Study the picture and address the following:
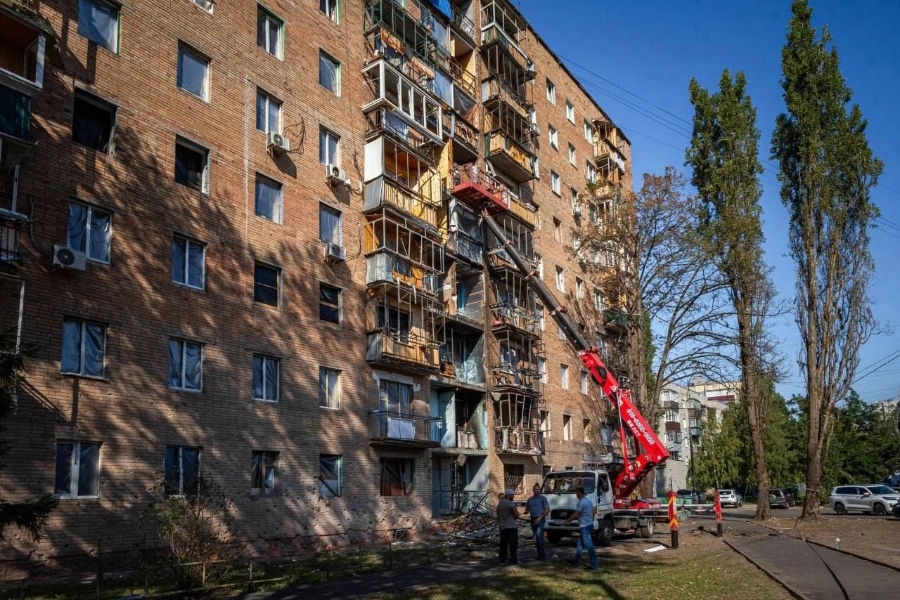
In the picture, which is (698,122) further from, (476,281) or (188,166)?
(188,166)

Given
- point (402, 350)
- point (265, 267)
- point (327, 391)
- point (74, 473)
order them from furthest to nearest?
point (402, 350) < point (327, 391) < point (265, 267) < point (74, 473)

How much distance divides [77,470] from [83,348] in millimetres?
2665

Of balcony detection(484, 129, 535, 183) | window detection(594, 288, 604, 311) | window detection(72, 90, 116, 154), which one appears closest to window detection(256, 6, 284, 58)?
window detection(72, 90, 116, 154)

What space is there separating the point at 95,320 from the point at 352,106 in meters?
13.0

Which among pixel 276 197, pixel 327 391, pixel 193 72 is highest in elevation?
pixel 193 72

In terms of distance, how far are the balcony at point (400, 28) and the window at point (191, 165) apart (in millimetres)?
10246

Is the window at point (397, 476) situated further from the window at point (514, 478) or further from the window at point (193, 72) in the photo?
the window at point (193, 72)

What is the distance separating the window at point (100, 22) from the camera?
18.1 meters

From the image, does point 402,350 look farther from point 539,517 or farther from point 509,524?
point 509,524

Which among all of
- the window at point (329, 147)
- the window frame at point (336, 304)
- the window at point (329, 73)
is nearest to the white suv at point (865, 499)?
the window frame at point (336, 304)

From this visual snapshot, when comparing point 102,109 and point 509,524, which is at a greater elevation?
point 102,109

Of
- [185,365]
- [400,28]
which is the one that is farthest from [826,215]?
[185,365]

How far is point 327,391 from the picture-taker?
23.6m

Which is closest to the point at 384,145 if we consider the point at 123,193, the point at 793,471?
the point at 123,193
